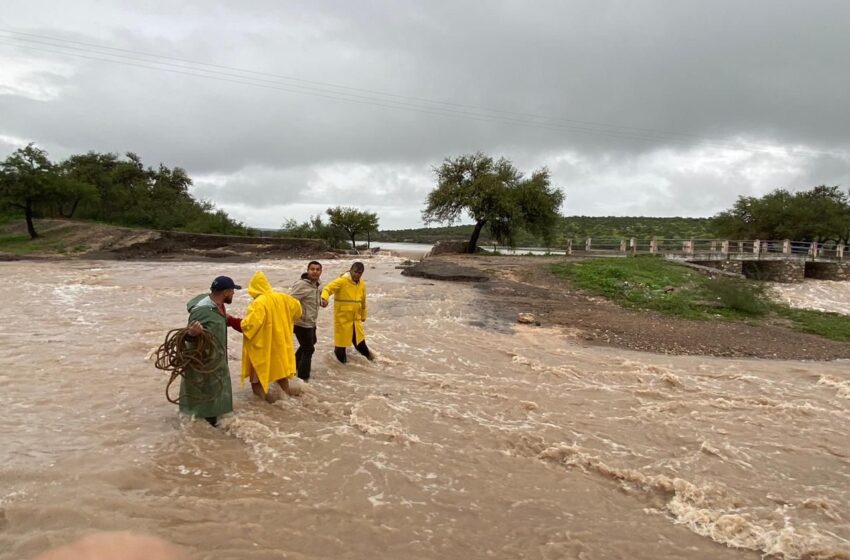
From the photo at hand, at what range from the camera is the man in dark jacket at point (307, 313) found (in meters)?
6.70

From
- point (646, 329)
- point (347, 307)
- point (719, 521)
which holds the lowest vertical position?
point (719, 521)

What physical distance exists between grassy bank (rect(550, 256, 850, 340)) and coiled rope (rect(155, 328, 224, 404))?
41.2ft

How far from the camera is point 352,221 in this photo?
4638cm

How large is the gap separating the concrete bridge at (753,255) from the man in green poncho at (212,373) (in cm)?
3002

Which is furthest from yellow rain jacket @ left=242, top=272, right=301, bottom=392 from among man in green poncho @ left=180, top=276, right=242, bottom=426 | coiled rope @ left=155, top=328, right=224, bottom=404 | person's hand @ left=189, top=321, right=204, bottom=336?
person's hand @ left=189, top=321, right=204, bottom=336

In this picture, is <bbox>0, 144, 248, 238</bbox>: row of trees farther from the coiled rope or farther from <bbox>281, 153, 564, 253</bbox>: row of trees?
the coiled rope

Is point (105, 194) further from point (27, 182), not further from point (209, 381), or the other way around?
point (209, 381)

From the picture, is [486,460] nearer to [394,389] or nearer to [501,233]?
[394,389]

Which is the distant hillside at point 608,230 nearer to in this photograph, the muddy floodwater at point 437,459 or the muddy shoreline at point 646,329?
the muddy shoreline at point 646,329

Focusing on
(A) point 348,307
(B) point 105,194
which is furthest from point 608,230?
(A) point 348,307

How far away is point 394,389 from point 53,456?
375 cm

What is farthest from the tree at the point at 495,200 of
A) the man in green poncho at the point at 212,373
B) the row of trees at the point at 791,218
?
the man in green poncho at the point at 212,373

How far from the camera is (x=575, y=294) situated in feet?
55.6

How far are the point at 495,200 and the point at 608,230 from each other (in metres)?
52.5
